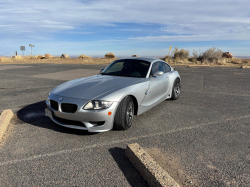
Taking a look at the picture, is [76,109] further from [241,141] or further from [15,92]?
[15,92]

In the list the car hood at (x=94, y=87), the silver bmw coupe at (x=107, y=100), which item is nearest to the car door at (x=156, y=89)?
the silver bmw coupe at (x=107, y=100)

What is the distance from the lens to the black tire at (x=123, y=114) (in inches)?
151

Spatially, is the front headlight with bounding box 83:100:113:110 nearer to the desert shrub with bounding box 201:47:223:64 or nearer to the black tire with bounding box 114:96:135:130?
the black tire with bounding box 114:96:135:130

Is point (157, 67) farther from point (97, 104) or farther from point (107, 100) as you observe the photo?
point (97, 104)

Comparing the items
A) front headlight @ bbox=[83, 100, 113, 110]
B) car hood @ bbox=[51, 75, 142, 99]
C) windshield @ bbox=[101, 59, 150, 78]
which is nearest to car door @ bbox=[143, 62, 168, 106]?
windshield @ bbox=[101, 59, 150, 78]

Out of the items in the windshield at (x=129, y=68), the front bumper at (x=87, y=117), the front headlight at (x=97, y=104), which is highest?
Result: the windshield at (x=129, y=68)

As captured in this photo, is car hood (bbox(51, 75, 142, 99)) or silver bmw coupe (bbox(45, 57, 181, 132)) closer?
silver bmw coupe (bbox(45, 57, 181, 132))

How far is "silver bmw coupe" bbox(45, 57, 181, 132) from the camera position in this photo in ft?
12.0

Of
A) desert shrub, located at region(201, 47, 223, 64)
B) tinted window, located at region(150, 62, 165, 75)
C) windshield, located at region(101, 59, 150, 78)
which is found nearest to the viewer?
windshield, located at region(101, 59, 150, 78)

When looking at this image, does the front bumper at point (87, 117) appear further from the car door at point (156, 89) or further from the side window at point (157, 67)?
the side window at point (157, 67)

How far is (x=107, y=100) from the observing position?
3652 millimetres

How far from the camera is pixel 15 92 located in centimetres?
790

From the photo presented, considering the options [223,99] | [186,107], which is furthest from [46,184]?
[223,99]

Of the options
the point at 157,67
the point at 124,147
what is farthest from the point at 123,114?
the point at 157,67
